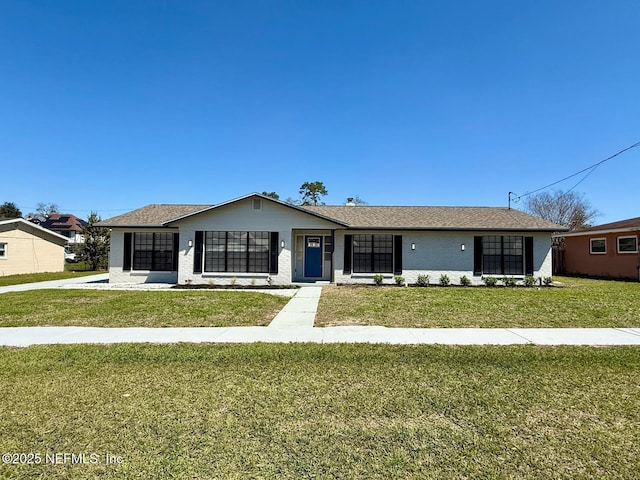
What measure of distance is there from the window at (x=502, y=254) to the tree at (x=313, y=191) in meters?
37.7

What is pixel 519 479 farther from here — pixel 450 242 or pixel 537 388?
pixel 450 242

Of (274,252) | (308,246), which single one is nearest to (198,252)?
(274,252)

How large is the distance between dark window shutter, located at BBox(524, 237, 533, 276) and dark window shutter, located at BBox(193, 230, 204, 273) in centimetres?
1521

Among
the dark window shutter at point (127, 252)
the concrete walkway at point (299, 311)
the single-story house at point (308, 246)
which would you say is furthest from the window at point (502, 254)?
the dark window shutter at point (127, 252)

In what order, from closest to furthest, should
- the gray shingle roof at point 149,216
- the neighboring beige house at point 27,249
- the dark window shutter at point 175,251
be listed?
the gray shingle roof at point 149,216 < the dark window shutter at point 175,251 < the neighboring beige house at point 27,249

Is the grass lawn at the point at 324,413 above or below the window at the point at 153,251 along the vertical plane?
below

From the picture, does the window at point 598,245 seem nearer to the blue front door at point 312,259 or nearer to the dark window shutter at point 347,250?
the dark window shutter at point 347,250

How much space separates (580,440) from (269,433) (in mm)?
2735

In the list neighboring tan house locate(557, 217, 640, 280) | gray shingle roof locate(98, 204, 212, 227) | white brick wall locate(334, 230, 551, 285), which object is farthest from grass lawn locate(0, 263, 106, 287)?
neighboring tan house locate(557, 217, 640, 280)

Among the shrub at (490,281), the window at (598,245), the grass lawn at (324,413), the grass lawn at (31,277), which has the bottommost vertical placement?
the grass lawn at (324,413)

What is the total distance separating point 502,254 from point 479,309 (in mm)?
8176

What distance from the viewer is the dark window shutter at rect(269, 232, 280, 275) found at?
50.0 feet

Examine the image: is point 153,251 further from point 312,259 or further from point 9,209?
point 9,209

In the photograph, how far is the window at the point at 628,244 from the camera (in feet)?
57.6
